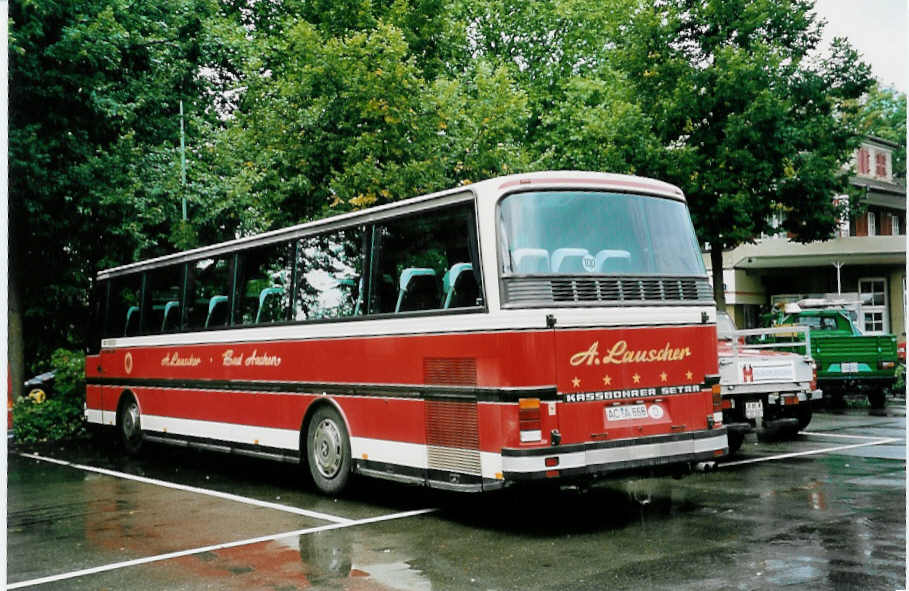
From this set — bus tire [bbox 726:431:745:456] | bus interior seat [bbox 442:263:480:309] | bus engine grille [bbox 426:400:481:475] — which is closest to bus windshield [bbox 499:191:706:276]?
bus interior seat [bbox 442:263:480:309]

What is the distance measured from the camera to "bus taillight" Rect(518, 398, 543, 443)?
28.7ft

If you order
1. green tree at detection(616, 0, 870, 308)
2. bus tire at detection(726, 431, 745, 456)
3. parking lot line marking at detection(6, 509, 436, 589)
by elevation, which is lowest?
parking lot line marking at detection(6, 509, 436, 589)

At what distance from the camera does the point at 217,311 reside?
45.5 ft

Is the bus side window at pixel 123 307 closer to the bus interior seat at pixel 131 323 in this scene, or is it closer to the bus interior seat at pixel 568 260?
the bus interior seat at pixel 131 323

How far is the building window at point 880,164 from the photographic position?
170 ft

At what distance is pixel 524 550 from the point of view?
8.20 meters

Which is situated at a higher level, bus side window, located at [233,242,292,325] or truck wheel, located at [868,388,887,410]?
bus side window, located at [233,242,292,325]

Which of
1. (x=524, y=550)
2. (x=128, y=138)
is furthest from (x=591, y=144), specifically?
(x=524, y=550)

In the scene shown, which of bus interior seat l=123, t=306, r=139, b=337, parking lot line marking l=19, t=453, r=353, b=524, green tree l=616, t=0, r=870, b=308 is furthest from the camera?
green tree l=616, t=0, r=870, b=308

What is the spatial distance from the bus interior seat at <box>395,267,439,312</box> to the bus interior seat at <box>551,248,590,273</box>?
1213 mm

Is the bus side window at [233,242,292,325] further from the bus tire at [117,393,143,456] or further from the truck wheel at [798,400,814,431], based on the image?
the truck wheel at [798,400,814,431]

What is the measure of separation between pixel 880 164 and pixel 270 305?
1823 inches

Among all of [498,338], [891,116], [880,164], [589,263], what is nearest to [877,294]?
[891,116]

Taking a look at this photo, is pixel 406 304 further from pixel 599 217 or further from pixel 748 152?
pixel 748 152
